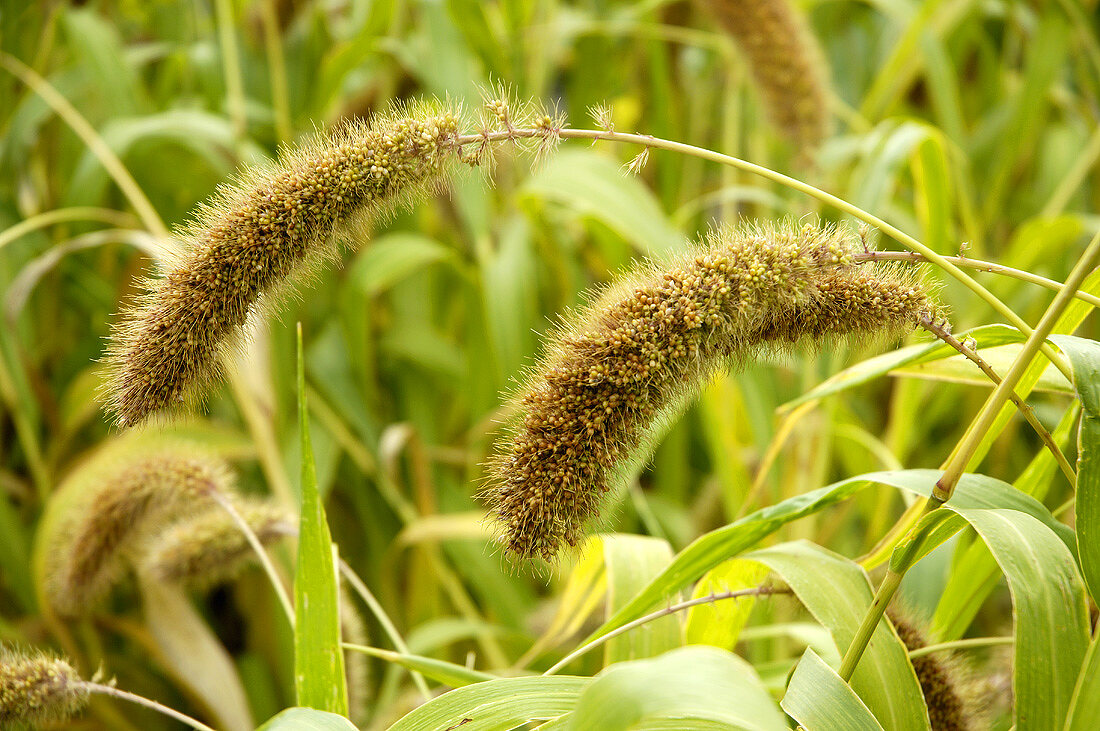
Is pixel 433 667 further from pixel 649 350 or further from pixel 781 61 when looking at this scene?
pixel 781 61

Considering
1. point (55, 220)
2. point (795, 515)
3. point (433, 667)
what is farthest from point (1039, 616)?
point (55, 220)

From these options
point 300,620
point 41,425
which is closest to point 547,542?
point 300,620

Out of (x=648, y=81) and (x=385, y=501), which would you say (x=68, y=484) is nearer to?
(x=385, y=501)

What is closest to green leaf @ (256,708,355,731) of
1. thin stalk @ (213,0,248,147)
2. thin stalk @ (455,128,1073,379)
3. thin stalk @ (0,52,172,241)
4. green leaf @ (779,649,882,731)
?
green leaf @ (779,649,882,731)

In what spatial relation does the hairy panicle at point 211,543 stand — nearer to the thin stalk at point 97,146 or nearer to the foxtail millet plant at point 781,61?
the thin stalk at point 97,146

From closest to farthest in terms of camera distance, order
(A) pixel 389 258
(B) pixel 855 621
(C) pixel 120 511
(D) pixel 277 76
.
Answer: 1. (B) pixel 855 621
2. (C) pixel 120 511
3. (A) pixel 389 258
4. (D) pixel 277 76

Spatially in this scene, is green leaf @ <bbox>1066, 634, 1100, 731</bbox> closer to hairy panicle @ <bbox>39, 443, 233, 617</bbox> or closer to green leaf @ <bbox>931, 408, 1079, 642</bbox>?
green leaf @ <bbox>931, 408, 1079, 642</bbox>
